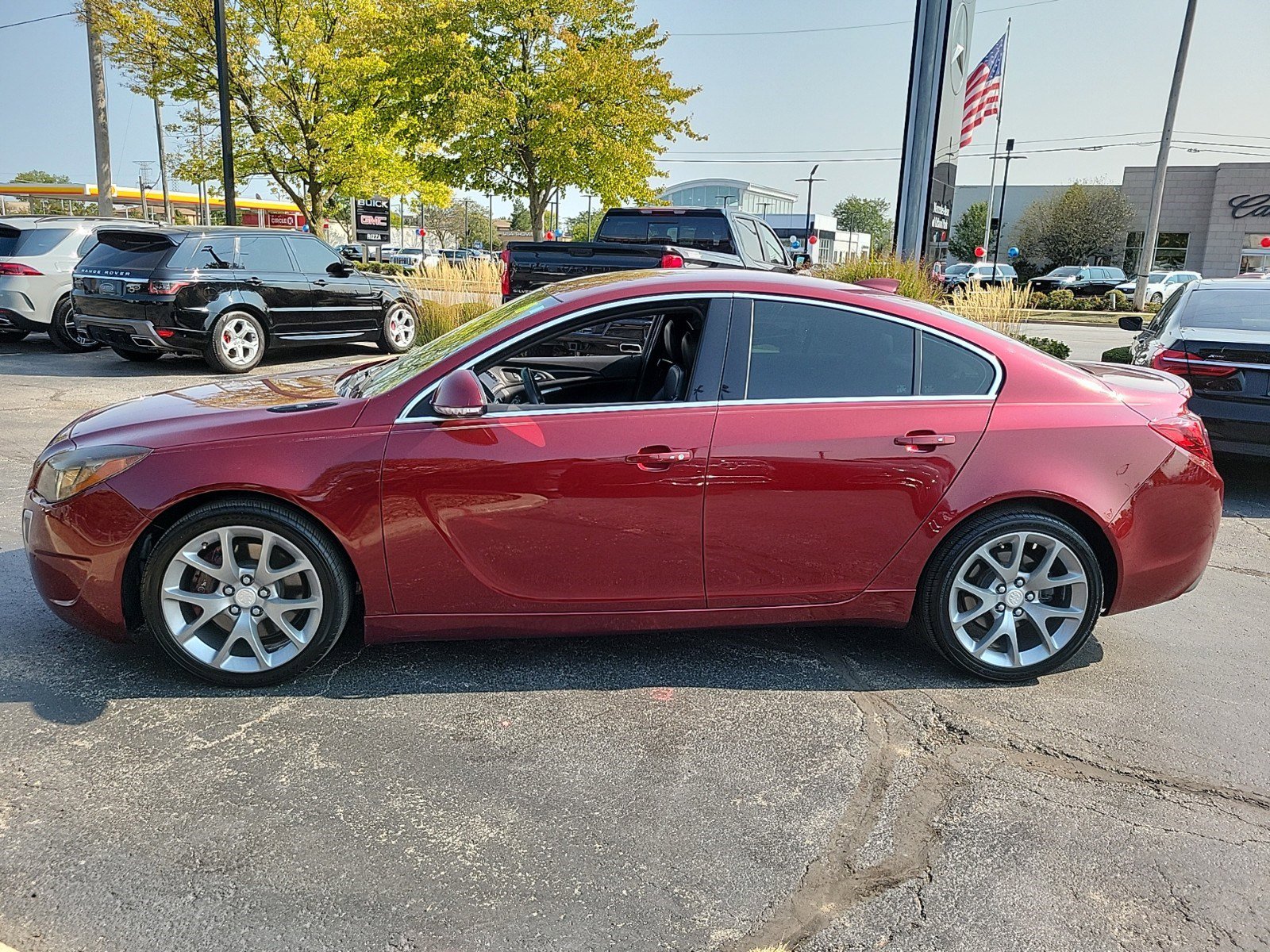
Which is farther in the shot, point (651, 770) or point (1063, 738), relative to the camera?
point (1063, 738)

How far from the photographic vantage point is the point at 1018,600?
386 cm

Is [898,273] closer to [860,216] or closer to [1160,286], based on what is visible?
[1160,286]

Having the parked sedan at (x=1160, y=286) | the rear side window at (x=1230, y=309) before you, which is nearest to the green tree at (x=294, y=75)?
the rear side window at (x=1230, y=309)

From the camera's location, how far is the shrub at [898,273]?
1247 centimetres

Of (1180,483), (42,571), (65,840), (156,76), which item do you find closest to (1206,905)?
(1180,483)

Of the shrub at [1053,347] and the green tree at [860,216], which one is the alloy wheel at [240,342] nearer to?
the shrub at [1053,347]

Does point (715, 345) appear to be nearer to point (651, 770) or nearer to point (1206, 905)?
point (651, 770)

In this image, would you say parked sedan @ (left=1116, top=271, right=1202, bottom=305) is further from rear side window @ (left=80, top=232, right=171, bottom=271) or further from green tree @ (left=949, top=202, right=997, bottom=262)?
rear side window @ (left=80, top=232, right=171, bottom=271)

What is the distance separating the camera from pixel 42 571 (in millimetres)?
3619

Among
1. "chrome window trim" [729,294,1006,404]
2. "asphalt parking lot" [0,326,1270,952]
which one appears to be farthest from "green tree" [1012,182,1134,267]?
"chrome window trim" [729,294,1006,404]

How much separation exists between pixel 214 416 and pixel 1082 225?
187 feet

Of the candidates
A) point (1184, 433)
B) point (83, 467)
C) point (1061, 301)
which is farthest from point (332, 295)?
point (1061, 301)

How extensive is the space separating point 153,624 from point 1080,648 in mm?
3837

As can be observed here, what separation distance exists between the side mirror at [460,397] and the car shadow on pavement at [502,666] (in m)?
1.09
